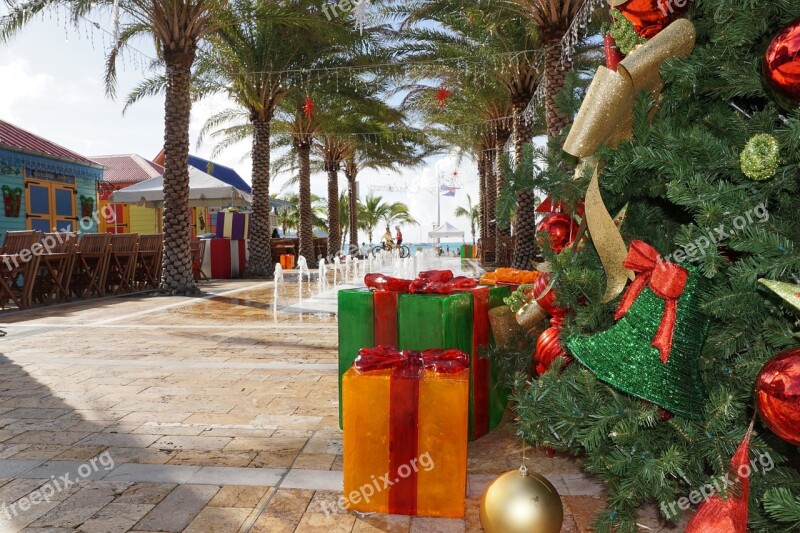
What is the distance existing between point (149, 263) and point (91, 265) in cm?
171

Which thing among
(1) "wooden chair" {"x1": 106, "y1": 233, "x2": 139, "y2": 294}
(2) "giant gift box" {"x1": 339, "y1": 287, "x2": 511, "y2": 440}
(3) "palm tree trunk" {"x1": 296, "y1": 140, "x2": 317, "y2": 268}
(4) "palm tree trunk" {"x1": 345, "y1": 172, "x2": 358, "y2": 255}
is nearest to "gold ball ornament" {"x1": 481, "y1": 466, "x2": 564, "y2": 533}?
(2) "giant gift box" {"x1": 339, "y1": 287, "x2": 511, "y2": 440}

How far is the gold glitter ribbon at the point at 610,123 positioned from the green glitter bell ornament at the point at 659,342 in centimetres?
13

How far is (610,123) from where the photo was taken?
1.80 meters

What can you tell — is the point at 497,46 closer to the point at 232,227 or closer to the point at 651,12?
the point at 232,227

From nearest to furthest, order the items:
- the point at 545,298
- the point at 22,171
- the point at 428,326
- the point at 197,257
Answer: the point at 545,298, the point at 428,326, the point at 197,257, the point at 22,171

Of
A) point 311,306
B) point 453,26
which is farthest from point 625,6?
point 453,26

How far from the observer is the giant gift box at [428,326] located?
9.14 ft

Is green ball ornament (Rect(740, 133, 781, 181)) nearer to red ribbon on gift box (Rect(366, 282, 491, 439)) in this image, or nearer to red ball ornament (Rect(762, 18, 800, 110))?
red ball ornament (Rect(762, 18, 800, 110))

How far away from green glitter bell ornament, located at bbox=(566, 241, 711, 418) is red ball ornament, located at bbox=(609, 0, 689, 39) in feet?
2.60

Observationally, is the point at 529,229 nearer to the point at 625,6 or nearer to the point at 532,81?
the point at 532,81

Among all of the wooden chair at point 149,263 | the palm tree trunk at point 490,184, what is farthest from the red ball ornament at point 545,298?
the palm tree trunk at point 490,184

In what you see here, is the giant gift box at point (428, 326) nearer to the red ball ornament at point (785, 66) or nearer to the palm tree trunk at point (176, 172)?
the red ball ornament at point (785, 66)

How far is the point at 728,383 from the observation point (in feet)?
5.23

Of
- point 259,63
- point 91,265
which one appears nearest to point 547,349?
point 91,265
